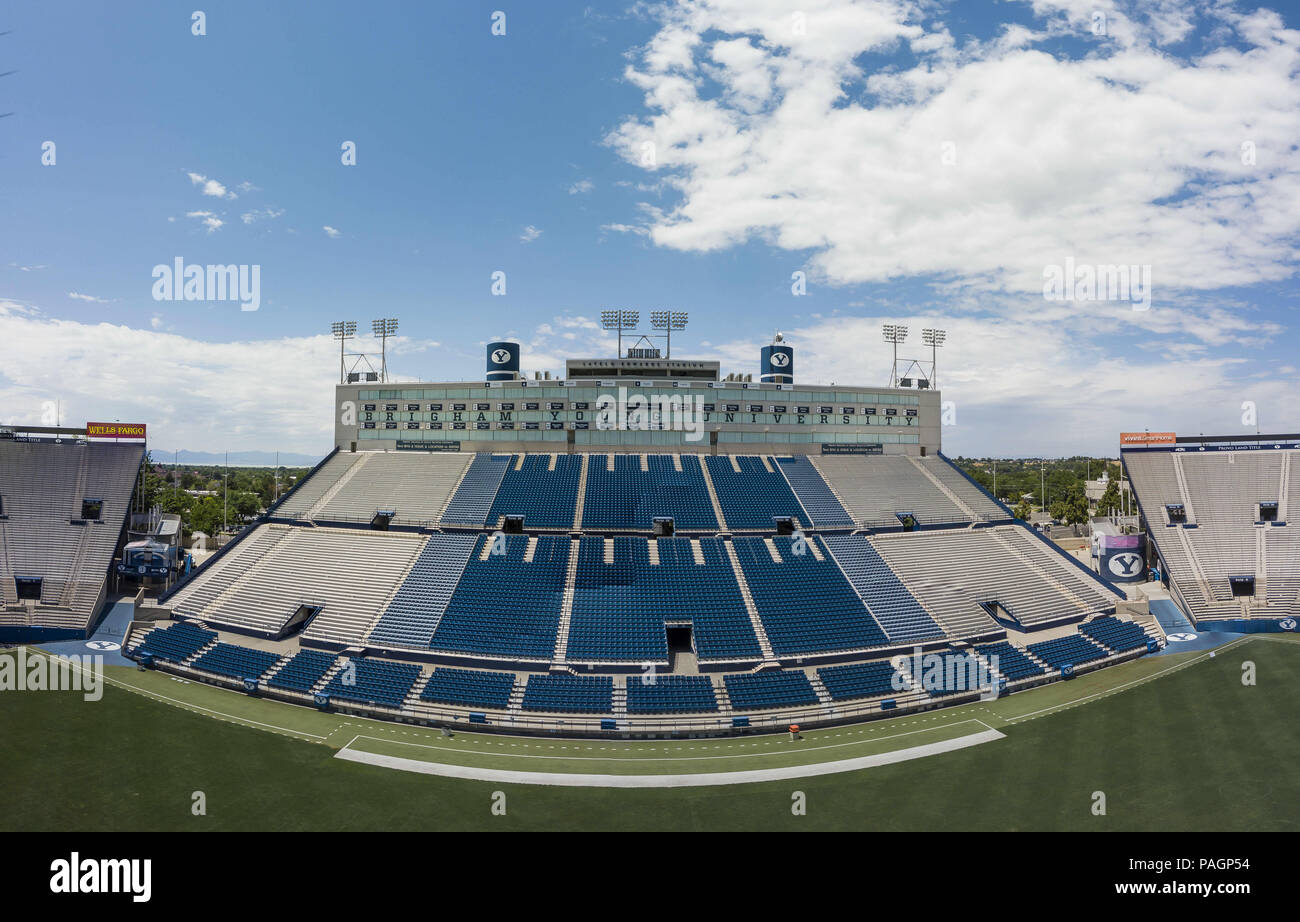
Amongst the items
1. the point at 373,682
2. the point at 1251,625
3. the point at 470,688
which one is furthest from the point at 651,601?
the point at 1251,625

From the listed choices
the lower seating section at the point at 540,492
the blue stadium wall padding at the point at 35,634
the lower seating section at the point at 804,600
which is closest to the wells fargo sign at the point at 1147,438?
the lower seating section at the point at 804,600

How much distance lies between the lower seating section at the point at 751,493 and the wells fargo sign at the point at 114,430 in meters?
48.6

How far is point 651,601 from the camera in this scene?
4112cm

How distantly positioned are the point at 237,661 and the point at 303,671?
201 inches

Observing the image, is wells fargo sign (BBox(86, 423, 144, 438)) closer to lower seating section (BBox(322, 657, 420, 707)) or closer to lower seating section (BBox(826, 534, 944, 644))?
lower seating section (BBox(322, 657, 420, 707))

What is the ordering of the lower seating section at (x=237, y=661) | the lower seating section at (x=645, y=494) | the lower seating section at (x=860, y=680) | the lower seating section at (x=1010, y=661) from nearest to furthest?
the lower seating section at (x=860, y=680) < the lower seating section at (x=237, y=661) < the lower seating section at (x=1010, y=661) < the lower seating section at (x=645, y=494)

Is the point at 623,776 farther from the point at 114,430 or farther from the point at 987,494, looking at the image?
the point at 114,430

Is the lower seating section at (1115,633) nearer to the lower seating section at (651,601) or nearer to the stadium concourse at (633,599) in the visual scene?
the stadium concourse at (633,599)

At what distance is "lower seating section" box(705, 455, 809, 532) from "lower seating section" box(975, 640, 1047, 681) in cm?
1532

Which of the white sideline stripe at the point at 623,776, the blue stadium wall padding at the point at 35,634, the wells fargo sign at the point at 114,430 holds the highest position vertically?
the wells fargo sign at the point at 114,430

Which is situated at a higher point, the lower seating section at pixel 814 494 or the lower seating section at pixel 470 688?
the lower seating section at pixel 814 494

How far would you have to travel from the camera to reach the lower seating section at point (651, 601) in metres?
37.5

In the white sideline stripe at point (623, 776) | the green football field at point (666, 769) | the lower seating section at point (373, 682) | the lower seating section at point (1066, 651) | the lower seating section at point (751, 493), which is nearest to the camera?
the green football field at point (666, 769)
